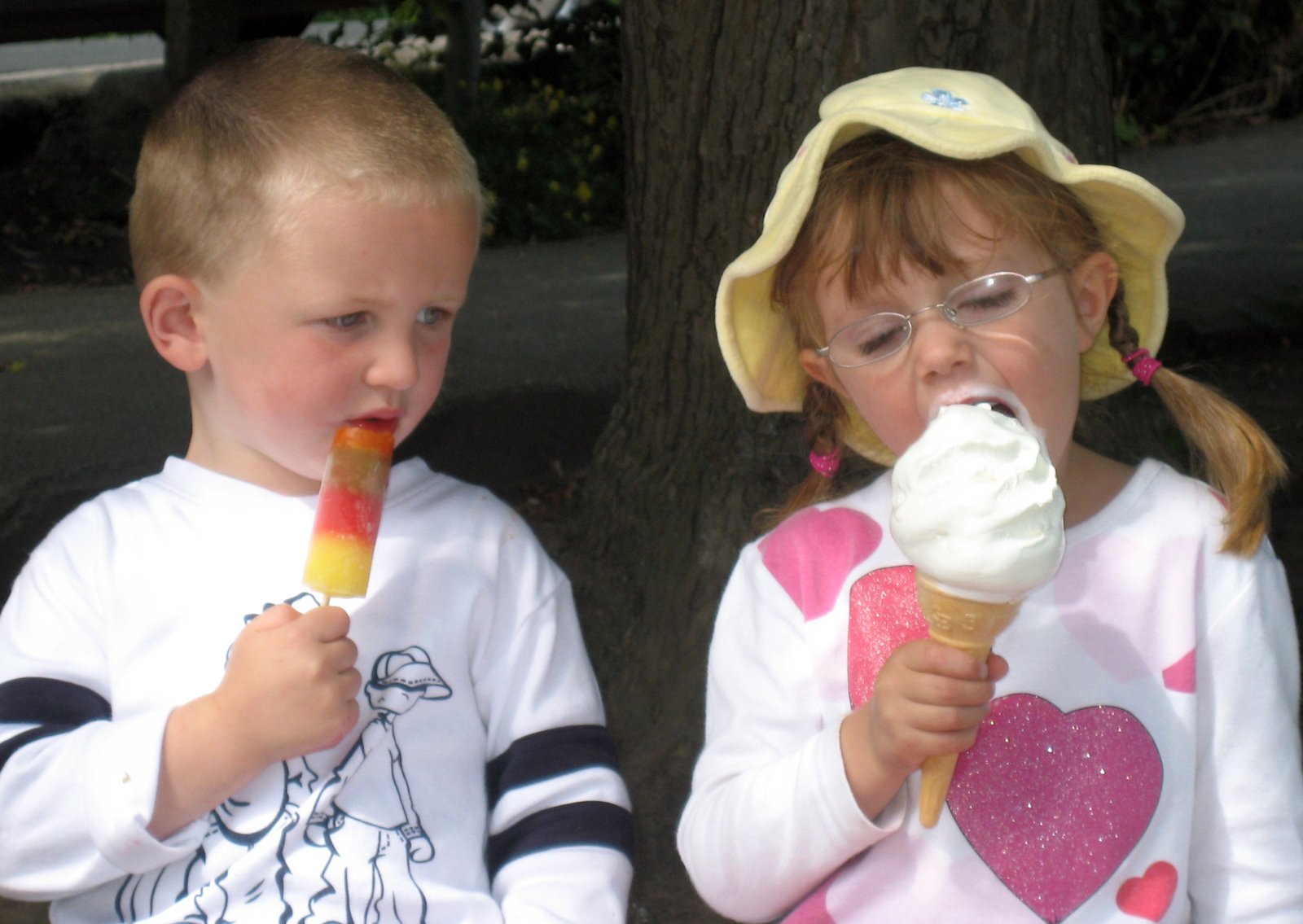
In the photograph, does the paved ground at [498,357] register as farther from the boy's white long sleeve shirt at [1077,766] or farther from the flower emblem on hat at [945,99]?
the boy's white long sleeve shirt at [1077,766]

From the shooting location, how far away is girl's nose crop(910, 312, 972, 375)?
188 cm

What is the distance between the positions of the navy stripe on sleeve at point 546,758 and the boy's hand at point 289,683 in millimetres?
293

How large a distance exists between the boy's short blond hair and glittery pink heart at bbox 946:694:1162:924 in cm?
110

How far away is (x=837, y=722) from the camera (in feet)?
6.64

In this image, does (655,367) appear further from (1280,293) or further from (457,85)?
(457,85)

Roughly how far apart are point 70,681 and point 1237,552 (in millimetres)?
1670

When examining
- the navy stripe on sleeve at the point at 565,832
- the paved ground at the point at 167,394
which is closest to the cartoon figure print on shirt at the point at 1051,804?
the navy stripe on sleeve at the point at 565,832

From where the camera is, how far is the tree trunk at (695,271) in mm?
2861

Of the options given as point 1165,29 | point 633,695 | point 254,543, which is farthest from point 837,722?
point 1165,29

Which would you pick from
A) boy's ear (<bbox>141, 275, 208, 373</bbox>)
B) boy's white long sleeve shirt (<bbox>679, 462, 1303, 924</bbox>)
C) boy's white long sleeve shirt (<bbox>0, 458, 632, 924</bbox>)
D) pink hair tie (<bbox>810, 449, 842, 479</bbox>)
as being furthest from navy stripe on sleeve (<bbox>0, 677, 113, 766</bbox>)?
pink hair tie (<bbox>810, 449, 842, 479</bbox>)

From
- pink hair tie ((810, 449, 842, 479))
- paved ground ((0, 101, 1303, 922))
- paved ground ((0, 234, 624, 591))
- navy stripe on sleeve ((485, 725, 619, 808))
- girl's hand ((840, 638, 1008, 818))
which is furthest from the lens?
paved ground ((0, 101, 1303, 922))

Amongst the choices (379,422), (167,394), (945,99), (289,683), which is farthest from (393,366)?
(167,394)

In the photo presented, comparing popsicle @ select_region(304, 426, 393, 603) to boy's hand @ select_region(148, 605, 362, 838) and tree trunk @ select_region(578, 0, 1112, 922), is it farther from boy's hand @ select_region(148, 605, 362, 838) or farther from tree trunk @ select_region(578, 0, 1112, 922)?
tree trunk @ select_region(578, 0, 1112, 922)

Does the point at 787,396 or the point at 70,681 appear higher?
the point at 787,396
